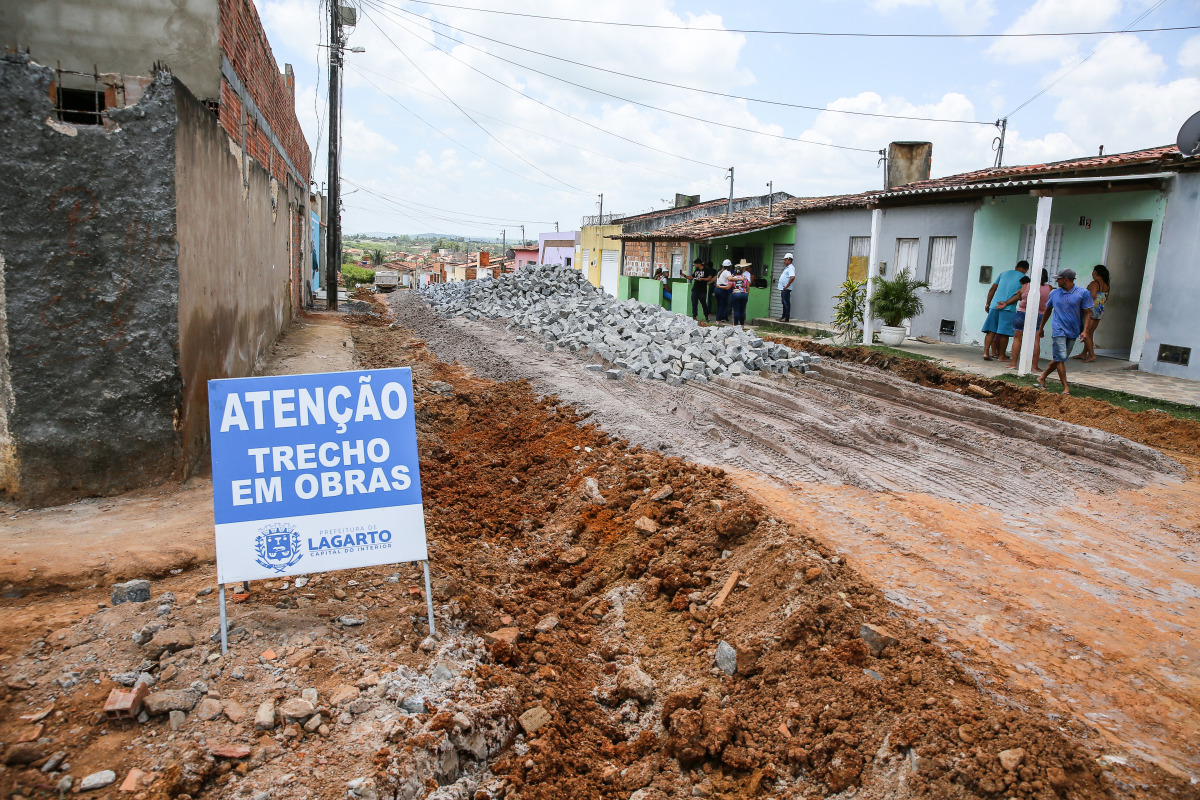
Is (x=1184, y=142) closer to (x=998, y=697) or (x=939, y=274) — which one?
(x=939, y=274)

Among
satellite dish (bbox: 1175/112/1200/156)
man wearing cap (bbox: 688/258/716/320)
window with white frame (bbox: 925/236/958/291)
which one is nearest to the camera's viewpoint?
satellite dish (bbox: 1175/112/1200/156)

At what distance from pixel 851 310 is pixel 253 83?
11.9m

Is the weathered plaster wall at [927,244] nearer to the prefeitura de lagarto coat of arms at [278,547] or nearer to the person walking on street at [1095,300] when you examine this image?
the person walking on street at [1095,300]

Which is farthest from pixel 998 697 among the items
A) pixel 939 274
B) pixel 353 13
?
pixel 353 13

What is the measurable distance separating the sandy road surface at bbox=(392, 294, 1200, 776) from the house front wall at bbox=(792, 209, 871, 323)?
33.3ft

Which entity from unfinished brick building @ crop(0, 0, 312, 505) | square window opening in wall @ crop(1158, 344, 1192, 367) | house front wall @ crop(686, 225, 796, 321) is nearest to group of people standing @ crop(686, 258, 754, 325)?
house front wall @ crop(686, 225, 796, 321)

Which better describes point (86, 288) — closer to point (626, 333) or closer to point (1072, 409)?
point (626, 333)

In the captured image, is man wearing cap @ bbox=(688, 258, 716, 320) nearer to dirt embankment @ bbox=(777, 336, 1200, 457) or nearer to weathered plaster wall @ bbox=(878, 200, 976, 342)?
weathered plaster wall @ bbox=(878, 200, 976, 342)

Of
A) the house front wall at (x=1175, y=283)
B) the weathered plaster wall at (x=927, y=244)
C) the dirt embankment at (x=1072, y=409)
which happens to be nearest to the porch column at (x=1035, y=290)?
the dirt embankment at (x=1072, y=409)

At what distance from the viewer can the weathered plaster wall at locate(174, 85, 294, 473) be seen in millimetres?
5172

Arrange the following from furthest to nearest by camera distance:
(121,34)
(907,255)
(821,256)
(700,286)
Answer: (821,256), (700,286), (907,255), (121,34)

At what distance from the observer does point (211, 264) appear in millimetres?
6176

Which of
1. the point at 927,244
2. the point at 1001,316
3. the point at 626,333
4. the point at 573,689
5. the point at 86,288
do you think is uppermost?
the point at 927,244

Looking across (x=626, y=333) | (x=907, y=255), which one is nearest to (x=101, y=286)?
(x=626, y=333)
